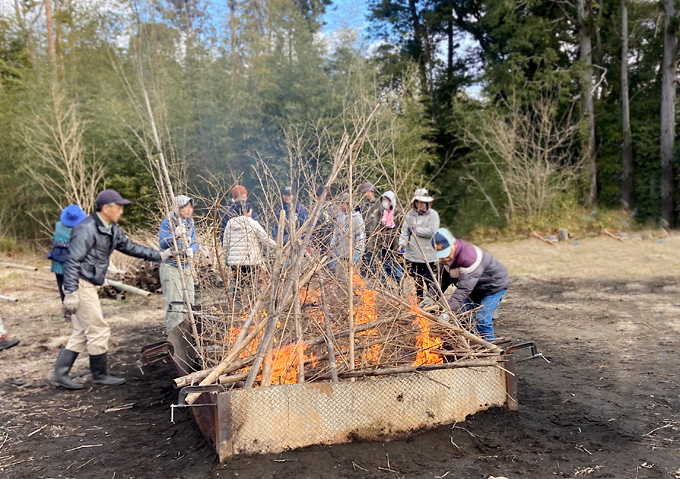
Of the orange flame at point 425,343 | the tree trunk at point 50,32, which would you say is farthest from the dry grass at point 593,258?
the tree trunk at point 50,32

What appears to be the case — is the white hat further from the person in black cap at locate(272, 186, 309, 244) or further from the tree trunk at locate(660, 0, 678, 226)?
the tree trunk at locate(660, 0, 678, 226)

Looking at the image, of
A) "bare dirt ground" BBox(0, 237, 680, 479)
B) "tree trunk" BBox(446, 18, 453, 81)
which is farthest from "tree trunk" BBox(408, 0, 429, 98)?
"bare dirt ground" BBox(0, 237, 680, 479)

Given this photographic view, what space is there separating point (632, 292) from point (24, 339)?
27.5 feet

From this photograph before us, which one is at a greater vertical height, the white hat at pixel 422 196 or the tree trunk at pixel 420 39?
the tree trunk at pixel 420 39

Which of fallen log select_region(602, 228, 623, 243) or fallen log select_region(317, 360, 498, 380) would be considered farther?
fallen log select_region(602, 228, 623, 243)

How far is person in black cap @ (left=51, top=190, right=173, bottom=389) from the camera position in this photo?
4301mm

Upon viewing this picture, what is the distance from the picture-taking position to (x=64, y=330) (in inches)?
265

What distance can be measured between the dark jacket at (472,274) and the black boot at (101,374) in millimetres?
2956

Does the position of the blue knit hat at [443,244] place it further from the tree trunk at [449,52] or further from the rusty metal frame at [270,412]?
the tree trunk at [449,52]

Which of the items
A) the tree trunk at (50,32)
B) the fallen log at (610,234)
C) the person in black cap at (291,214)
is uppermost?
the tree trunk at (50,32)

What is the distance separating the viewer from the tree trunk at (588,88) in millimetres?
16844

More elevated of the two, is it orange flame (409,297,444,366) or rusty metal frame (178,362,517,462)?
orange flame (409,297,444,366)

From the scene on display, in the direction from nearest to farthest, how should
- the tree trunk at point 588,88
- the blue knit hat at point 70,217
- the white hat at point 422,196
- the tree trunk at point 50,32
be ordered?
the white hat at point 422,196 < the blue knit hat at point 70,217 < the tree trunk at point 50,32 < the tree trunk at point 588,88

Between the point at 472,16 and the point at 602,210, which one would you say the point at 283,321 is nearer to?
the point at 602,210
